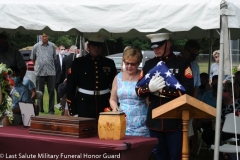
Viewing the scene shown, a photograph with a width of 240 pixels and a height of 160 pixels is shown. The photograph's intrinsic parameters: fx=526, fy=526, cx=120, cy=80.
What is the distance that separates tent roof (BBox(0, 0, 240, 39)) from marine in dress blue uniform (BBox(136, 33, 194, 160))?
7.9 inches

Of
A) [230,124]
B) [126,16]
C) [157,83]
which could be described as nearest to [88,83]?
[126,16]

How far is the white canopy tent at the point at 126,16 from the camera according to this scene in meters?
4.87

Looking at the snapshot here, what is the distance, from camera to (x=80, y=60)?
6172 mm

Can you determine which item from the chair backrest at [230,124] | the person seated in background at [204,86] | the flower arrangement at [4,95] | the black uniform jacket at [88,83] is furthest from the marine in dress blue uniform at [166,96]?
the person seated in background at [204,86]

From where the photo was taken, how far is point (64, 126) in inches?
181

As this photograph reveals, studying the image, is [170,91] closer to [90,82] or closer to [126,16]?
[126,16]

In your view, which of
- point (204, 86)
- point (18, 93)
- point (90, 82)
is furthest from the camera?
point (204, 86)

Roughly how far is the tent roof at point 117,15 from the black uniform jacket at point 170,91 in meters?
0.33

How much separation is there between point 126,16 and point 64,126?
4.17 feet

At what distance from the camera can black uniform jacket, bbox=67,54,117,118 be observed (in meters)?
6.11

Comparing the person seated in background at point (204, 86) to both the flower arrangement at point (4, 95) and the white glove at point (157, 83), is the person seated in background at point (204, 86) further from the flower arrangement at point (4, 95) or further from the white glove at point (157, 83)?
the flower arrangement at point (4, 95)

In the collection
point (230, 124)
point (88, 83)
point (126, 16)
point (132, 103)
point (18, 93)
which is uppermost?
point (126, 16)

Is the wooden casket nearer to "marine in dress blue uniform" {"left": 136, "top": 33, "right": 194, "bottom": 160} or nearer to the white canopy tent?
"marine in dress blue uniform" {"left": 136, "top": 33, "right": 194, "bottom": 160}

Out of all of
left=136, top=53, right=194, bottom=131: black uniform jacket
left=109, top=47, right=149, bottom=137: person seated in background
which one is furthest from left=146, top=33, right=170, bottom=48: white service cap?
left=109, top=47, right=149, bottom=137: person seated in background
